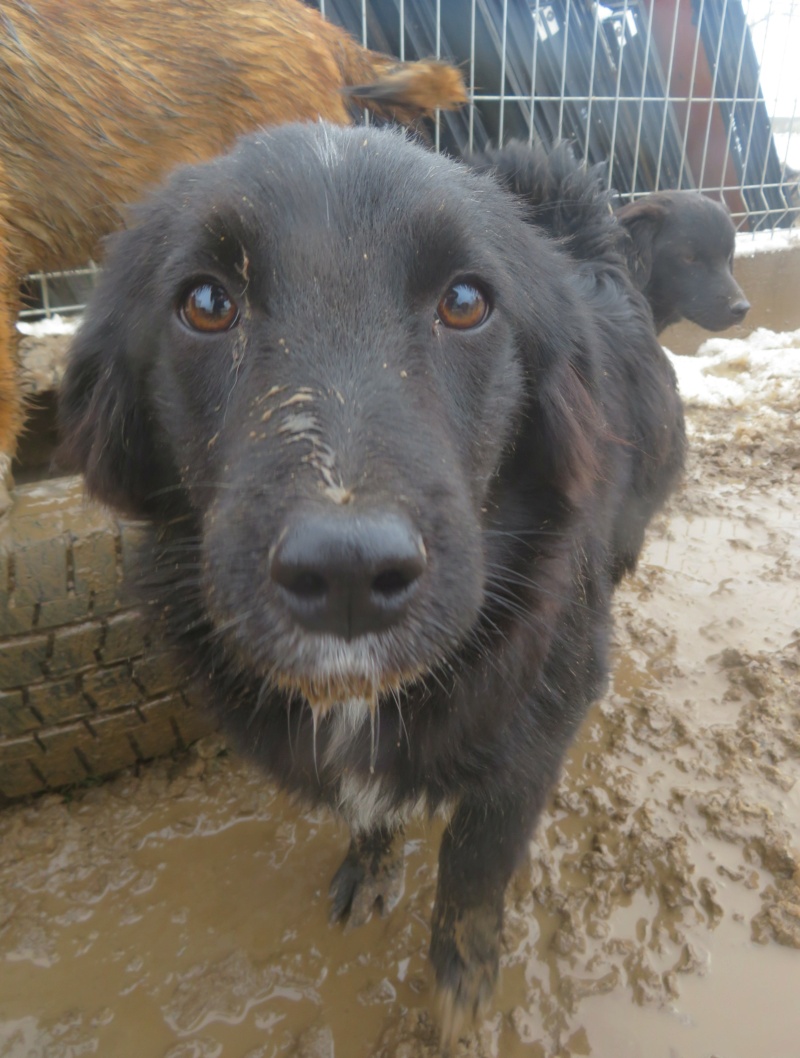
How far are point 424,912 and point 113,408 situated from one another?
1358 millimetres

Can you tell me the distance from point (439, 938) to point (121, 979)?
708mm

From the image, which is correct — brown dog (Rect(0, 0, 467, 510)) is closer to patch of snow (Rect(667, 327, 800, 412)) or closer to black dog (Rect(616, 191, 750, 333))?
black dog (Rect(616, 191, 750, 333))

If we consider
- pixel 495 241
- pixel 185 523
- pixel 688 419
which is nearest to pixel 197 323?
pixel 185 523

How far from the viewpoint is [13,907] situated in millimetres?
1660

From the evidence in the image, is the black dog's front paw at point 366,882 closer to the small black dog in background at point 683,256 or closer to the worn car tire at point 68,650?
the worn car tire at point 68,650

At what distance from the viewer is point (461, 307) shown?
117 cm

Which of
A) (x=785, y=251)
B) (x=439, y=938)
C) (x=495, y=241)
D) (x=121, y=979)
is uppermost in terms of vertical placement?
(x=785, y=251)

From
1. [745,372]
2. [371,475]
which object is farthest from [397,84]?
[745,372]

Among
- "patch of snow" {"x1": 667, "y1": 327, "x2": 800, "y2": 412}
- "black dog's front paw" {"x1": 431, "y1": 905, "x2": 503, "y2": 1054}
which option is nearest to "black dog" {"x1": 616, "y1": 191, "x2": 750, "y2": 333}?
"patch of snow" {"x1": 667, "y1": 327, "x2": 800, "y2": 412}

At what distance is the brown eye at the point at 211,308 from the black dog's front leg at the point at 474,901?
41.5 inches

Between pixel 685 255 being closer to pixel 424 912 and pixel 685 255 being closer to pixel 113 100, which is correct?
pixel 113 100

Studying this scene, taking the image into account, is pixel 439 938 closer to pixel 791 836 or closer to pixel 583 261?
pixel 791 836

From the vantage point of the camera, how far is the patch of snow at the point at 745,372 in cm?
436

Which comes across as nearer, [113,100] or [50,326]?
[113,100]
